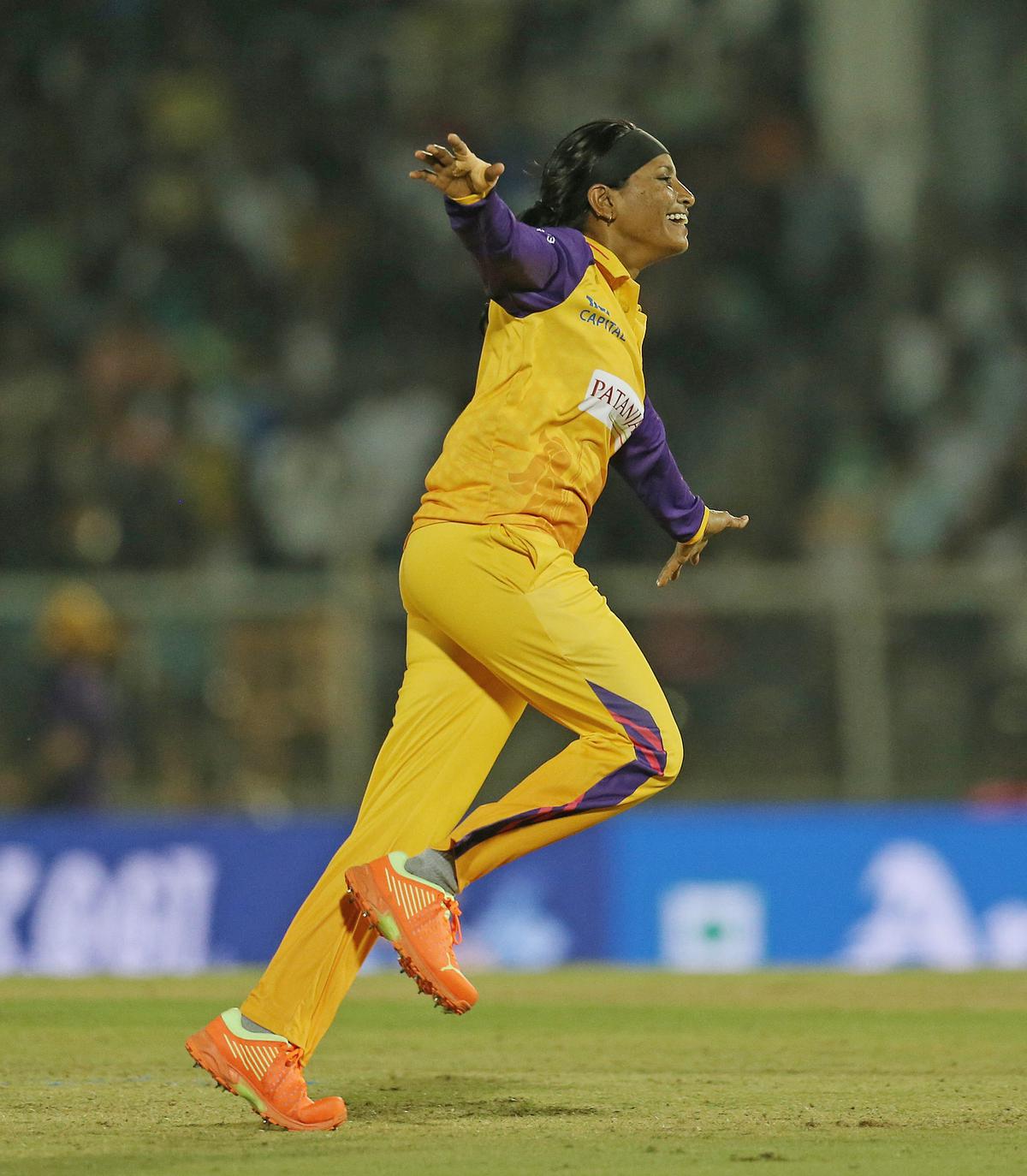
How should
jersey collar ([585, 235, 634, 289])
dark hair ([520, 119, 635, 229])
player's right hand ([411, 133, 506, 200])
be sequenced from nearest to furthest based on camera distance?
player's right hand ([411, 133, 506, 200]) < jersey collar ([585, 235, 634, 289]) < dark hair ([520, 119, 635, 229])

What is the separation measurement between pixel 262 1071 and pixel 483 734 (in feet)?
3.06

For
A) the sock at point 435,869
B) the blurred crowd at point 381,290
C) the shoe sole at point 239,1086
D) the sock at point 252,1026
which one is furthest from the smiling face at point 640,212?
the blurred crowd at point 381,290

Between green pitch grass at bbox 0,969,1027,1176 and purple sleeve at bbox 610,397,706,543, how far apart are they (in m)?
1.48

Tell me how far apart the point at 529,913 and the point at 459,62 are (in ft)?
25.5

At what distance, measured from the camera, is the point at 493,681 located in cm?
507

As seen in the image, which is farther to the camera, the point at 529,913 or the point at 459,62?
the point at 459,62

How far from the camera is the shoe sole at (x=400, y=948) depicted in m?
4.70

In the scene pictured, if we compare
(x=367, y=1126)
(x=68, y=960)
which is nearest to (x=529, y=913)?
(x=68, y=960)

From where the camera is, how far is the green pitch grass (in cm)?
454

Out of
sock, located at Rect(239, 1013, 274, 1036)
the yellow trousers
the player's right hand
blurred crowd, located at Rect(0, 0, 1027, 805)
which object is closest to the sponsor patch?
the yellow trousers

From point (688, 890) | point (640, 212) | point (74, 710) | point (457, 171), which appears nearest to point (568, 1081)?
point (640, 212)

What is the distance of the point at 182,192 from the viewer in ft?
49.6

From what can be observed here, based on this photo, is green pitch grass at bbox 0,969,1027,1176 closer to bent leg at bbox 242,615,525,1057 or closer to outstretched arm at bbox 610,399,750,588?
bent leg at bbox 242,615,525,1057

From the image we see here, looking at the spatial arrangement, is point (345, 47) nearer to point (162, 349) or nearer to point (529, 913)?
point (162, 349)
